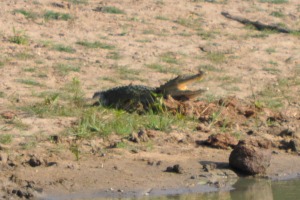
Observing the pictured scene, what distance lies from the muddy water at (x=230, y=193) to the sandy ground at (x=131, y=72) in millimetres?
80

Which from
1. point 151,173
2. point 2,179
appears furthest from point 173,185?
point 2,179

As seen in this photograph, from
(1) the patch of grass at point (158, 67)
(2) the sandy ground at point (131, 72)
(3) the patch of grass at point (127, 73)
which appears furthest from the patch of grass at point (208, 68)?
(3) the patch of grass at point (127, 73)

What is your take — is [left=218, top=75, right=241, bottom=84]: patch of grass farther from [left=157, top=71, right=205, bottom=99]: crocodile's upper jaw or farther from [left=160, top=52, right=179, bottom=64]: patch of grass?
[left=157, top=71, right=205, bottom=99]: crocodile's upper jaw

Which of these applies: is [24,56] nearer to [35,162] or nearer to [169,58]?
[169,58]

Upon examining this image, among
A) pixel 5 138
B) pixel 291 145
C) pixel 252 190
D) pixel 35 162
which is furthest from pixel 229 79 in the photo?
pixel 35 162

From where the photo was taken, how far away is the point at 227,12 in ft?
42.4

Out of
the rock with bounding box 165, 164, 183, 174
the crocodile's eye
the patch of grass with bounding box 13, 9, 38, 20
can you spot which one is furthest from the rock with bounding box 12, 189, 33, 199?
the patch of grass with bounding box 13, 9, 38, 20

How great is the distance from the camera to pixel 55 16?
37.8 ft

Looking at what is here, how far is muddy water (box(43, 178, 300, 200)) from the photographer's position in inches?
270

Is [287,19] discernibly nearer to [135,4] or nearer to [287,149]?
[135,4]

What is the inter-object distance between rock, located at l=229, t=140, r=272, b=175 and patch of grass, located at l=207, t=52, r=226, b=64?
3.63m

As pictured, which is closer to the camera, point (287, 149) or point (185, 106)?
point (287, 149)

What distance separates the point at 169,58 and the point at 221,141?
3019mm

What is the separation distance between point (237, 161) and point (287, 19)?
238 inches
